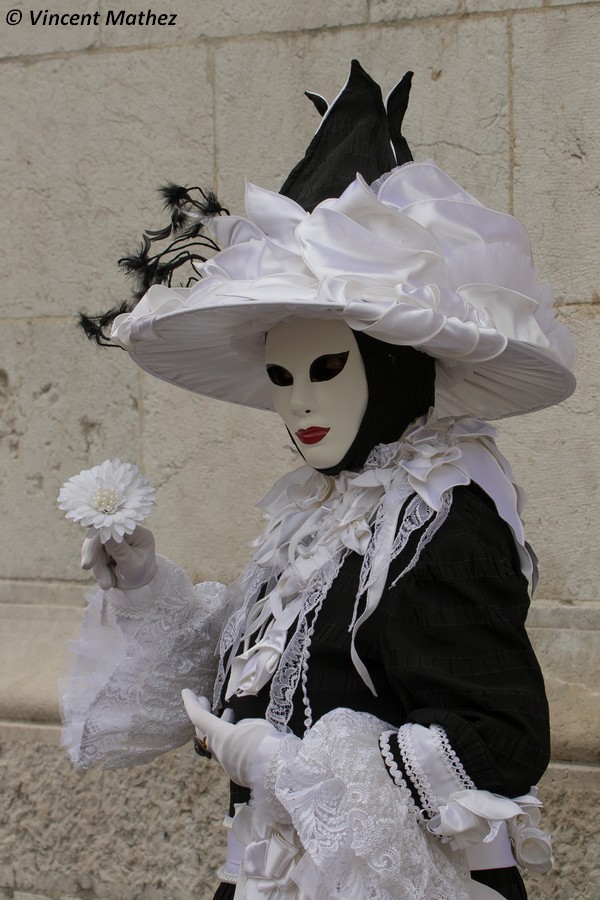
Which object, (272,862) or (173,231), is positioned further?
(173,231)

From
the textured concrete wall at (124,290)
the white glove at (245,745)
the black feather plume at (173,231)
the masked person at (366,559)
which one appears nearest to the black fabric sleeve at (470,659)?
the masked person at (366,559)

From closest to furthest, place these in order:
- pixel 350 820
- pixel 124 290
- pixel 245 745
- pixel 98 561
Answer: pixel 350 820 → pixel 245 745 → pixel 98 561 → pixel 124 290

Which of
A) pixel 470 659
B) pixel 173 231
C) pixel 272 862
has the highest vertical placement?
pixel 173 231

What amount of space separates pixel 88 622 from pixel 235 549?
3.61 ft

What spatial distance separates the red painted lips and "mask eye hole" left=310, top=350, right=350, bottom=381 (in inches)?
3.4

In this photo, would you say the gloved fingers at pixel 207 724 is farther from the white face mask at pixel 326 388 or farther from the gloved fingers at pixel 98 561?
the white face mask at pixel 326 388

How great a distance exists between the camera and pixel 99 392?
3420 mm

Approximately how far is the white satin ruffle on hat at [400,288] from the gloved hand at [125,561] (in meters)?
0.35

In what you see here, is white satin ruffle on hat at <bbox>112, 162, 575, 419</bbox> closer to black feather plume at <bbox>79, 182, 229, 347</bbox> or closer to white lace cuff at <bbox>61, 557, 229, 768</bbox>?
black feather plume at <bbox>79, 182, 229, 347</bbox>

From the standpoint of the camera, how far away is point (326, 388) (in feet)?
6.19

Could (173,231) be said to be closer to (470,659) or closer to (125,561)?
(125,561)

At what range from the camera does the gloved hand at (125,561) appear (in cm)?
206

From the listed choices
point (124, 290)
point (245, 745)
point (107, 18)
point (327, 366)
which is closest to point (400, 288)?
point (327, 366)

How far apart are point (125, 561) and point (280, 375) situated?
1.50 ft
